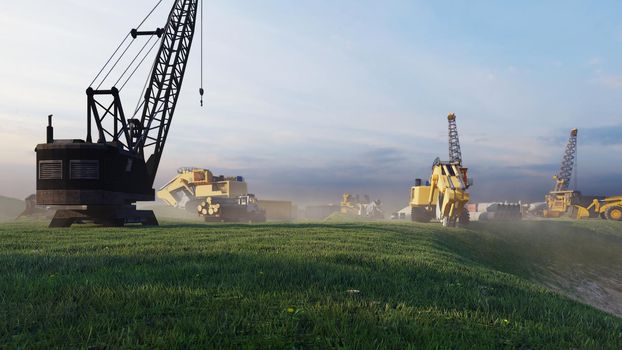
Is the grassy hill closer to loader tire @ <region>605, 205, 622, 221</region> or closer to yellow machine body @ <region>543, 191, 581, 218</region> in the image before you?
loader tire @ <region>605, 205, 622, 221</region>

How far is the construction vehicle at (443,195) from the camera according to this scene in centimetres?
2855

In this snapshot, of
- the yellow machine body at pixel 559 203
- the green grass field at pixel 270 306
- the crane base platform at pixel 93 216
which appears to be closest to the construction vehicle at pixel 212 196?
the crane base platform at pixel 93 216

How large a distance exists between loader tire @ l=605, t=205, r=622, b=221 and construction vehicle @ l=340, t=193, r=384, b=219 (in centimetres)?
2936

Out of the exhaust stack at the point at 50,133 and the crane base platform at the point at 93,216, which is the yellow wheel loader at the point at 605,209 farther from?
the exhaust stack at the point at 50,133

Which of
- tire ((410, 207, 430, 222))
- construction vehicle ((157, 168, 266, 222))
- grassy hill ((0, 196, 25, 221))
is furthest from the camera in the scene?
grassy hill ((0, 196, 25, 221))

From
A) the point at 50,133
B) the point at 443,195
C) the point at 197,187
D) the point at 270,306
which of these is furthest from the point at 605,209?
the point at 50,133

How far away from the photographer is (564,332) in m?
4.84

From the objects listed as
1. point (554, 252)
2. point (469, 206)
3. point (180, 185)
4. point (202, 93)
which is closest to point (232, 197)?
point (180, 185)

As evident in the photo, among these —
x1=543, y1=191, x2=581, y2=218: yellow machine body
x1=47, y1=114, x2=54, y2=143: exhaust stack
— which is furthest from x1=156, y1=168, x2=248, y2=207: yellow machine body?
x1=543, y1=191, x2=581, y2=218: yellow machine body

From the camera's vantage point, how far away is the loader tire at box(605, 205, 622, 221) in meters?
47.9

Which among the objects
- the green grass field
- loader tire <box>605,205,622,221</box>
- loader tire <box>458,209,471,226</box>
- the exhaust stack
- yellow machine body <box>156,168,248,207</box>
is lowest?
loader tire <box>605,205,622,221</box>

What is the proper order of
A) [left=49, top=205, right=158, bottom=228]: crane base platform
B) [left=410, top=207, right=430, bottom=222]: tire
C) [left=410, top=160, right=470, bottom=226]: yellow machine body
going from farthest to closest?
[left=410, top=207, right=430, bottom=222]: tire, [left=410, top=160, right=470, bottom=226]: yellow machine body, [left=49, top=205, right=158, bottom=228]: crane base platform

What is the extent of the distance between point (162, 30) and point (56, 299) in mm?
28102

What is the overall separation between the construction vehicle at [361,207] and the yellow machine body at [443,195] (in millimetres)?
26290
